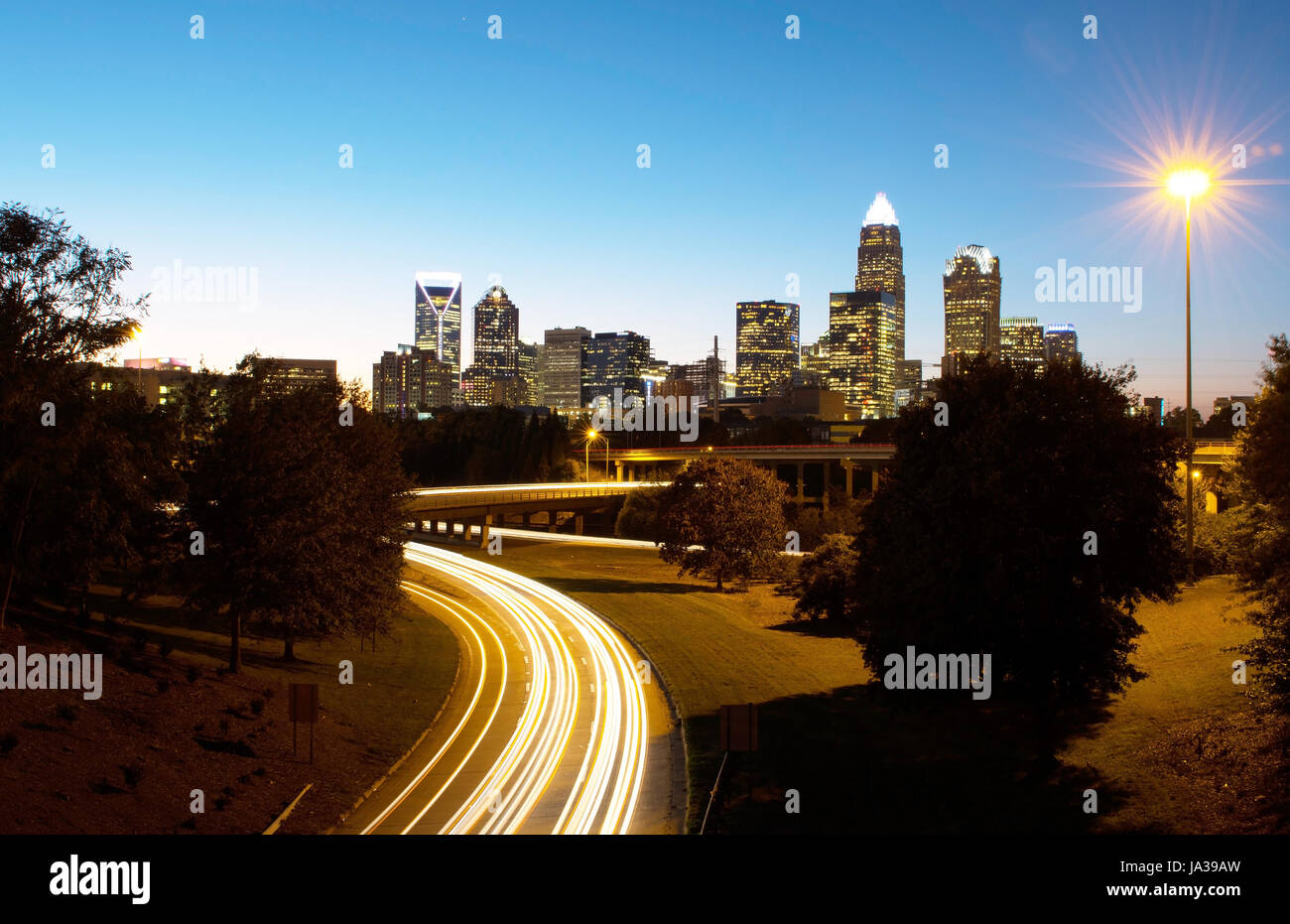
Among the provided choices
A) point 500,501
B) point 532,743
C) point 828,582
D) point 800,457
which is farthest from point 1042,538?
point 800,457

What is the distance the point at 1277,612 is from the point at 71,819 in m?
27.3

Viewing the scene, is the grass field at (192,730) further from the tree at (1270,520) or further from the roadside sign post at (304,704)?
the tree at (1270,520)

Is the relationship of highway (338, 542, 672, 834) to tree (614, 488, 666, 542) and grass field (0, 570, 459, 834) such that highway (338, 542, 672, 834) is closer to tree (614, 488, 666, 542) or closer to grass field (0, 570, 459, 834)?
grass field (0, 570, 459, 834)

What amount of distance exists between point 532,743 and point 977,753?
42.9 feet

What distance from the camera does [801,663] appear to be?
121 feet

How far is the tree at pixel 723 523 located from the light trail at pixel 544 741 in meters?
11.9

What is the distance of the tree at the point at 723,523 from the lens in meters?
58.6

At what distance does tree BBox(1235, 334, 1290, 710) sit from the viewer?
21.5 meters

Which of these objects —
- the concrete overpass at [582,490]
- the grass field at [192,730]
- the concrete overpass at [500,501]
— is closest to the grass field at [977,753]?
the grass field at [192,730]

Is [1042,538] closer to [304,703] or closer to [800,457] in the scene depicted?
[304,703]
